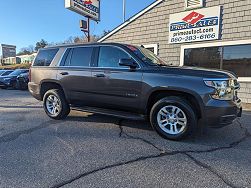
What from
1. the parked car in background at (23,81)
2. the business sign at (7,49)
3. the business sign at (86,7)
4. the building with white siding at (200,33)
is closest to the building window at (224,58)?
the building with white siding at (200,33)

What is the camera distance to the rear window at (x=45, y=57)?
6.29 metres

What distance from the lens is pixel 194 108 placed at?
14.4 feet

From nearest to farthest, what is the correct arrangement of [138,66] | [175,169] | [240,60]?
[175,169] < [138,66] < [240,60]

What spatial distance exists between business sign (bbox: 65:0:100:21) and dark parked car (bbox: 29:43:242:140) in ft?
27.7

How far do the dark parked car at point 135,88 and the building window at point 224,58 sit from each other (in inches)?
198

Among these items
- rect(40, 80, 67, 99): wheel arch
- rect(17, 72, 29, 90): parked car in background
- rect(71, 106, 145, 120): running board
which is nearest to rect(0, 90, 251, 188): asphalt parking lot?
rect(71, 106, 145, 120): running board

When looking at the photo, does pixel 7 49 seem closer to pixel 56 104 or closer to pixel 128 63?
pixel 56 104

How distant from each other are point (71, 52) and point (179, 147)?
11.9ft

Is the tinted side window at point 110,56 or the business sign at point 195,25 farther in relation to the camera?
the business sign at point 195,25

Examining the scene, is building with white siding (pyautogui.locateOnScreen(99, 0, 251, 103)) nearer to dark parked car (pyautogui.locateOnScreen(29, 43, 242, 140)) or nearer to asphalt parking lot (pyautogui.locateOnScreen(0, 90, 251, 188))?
asphalt parking lot (pyautogui.locateOnScreen(0, 90, 251, 188))

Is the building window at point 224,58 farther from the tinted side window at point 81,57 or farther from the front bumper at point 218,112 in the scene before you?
the tinted side window at point 81,57

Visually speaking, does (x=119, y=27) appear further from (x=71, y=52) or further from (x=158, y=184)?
(x=158, y=184)

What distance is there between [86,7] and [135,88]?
1240cm

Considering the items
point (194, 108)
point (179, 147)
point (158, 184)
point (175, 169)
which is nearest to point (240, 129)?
point (194, 108)
